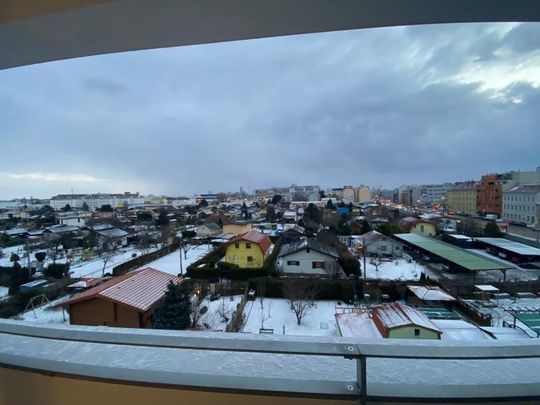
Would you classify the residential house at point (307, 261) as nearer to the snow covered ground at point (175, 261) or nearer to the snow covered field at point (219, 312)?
the snow covered field at point (219, 312)

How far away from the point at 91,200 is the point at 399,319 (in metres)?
38.5

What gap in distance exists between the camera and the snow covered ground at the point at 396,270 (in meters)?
6.88

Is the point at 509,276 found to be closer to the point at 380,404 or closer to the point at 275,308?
the point at 275,308

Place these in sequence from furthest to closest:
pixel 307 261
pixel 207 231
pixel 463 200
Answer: pixel 463 200 → pixel 207 231 → pixel 307 261

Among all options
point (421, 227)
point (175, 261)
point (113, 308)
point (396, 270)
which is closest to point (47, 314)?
point (113, 308)

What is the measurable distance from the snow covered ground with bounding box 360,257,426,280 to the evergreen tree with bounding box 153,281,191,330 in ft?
16.7

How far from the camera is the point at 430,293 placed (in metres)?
5.09

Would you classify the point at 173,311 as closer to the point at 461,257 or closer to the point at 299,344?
the point at 299,344

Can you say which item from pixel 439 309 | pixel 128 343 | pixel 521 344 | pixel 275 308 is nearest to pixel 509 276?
pixel 439 309

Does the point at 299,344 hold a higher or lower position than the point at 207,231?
higher

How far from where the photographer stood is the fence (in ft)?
24.1

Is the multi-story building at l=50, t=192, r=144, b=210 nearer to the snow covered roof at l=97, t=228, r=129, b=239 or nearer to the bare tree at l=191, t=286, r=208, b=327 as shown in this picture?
the snow covered roof at l=97, t=228, r=129, b=239

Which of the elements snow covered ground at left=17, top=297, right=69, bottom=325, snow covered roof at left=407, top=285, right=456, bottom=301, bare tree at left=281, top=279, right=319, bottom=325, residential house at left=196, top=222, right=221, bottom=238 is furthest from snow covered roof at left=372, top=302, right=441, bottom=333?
residential house at left=196, top=222, right=221, bottom=238

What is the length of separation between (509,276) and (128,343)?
880 centimetres
